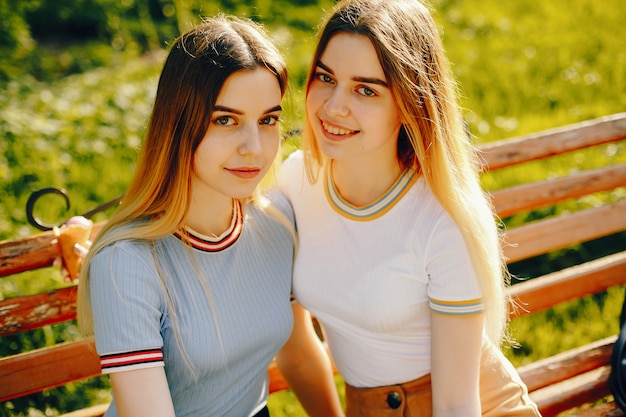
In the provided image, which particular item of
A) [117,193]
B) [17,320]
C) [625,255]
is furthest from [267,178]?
[117,193]

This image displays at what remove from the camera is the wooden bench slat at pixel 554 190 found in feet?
10.6

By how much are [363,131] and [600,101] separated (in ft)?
15.4

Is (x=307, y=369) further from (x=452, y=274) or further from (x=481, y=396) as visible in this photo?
(x=452, y=274)

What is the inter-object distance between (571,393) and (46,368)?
6.82 ft

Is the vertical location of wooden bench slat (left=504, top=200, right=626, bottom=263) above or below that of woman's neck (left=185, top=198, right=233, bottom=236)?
below

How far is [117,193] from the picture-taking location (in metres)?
4.50

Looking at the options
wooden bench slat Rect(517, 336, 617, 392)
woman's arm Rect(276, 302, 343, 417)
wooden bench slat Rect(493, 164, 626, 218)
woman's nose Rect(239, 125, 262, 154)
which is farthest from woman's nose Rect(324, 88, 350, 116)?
wooden bench slat Rect(517, 336, 617, 392)

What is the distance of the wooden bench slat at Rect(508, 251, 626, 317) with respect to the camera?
319 centimetres

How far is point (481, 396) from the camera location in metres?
2.39

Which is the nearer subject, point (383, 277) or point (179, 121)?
point (179, 121)

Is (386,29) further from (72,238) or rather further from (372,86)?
(72,238)

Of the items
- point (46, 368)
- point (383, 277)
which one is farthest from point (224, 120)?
point (46, 368)

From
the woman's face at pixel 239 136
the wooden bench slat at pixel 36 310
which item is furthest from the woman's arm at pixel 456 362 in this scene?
the wooden bench slat at pixel 36 310

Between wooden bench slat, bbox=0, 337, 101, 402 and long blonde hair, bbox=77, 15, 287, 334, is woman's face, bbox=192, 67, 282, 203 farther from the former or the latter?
wooden bench slat, bbox=0, 337, 101, 402
